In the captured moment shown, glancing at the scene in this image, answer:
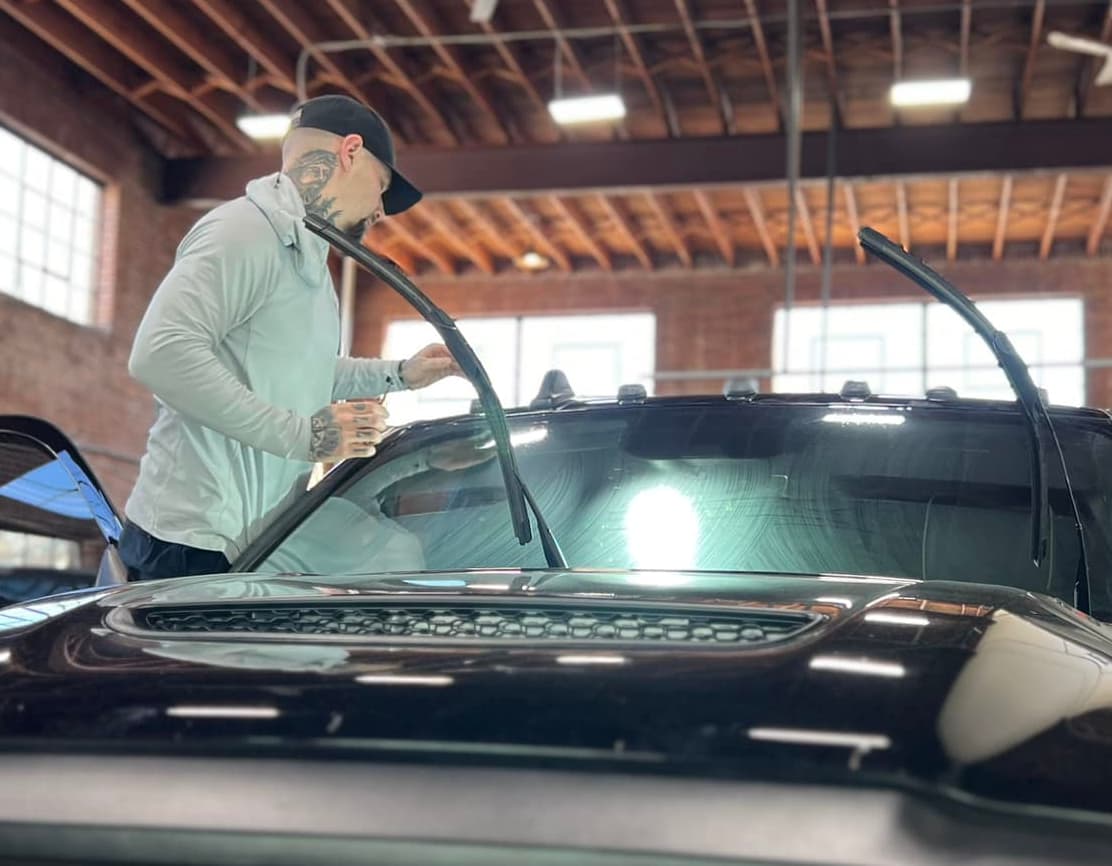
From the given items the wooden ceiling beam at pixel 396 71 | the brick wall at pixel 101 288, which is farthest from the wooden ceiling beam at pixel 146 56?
the wooden ceiling beam at pixel 396 71

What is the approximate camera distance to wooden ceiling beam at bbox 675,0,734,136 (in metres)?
11.7

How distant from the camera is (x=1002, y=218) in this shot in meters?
15.9

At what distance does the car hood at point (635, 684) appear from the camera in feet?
2.34

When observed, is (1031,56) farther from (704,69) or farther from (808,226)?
(808,226)

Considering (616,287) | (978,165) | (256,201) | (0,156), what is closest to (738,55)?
(978,165)

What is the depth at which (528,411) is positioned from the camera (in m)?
2.03

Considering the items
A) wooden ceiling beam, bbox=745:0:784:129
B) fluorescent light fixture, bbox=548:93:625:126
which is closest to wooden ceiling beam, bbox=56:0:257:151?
fluorescent light fixture, bbox=548:93:625:126

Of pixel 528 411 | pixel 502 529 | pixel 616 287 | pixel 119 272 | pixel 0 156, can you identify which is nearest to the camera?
pixel 502 529

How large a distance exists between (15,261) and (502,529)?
1181cm

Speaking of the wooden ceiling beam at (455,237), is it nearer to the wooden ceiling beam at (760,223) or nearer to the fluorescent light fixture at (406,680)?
the wooden ceiling beam at (760,223)

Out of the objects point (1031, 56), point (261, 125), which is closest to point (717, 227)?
point (1031, 56)

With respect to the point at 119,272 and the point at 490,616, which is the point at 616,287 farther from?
the point at 490,616

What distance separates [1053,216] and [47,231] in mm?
10712

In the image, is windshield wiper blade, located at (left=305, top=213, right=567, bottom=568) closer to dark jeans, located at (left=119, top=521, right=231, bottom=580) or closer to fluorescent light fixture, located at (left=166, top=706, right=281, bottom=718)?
fluorescent light fixture, located at (left=166, top=706, right=281, bottom=718)
